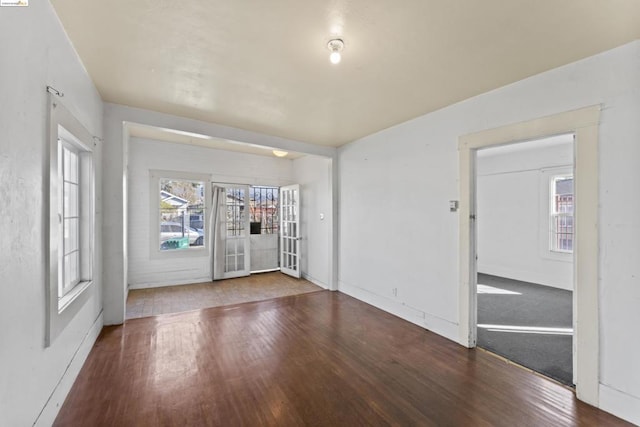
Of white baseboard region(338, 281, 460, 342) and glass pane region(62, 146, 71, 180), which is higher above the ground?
glass pane region(62, 146, 71, 180)

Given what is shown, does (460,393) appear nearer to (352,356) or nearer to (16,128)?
(352,356)

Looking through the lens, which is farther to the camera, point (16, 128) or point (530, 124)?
point (530, 124)

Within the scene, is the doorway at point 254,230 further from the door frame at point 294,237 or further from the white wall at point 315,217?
the white wall at point 315,217

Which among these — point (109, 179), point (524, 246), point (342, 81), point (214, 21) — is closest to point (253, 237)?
point (109, 179)

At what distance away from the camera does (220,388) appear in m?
2.32

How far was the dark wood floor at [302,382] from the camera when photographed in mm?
1998

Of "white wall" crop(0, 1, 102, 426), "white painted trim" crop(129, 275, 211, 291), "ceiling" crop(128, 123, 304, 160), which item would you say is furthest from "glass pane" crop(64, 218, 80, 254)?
"white painted trim" crop(129, 275, 211, 291)

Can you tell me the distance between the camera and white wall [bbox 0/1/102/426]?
4.27 ft

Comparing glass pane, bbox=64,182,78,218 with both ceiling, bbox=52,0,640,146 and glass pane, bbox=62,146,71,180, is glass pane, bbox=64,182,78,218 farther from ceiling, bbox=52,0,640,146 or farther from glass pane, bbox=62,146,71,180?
ceiling, bbox=52,0,640,146

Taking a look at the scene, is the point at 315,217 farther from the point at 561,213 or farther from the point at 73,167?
the point at 561,213

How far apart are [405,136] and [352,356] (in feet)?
9.62

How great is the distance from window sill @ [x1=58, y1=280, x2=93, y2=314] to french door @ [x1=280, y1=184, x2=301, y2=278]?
3999mm

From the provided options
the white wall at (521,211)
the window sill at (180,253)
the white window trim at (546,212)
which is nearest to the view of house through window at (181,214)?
the window sill at (180,253)

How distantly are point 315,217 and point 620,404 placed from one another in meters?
4.77
